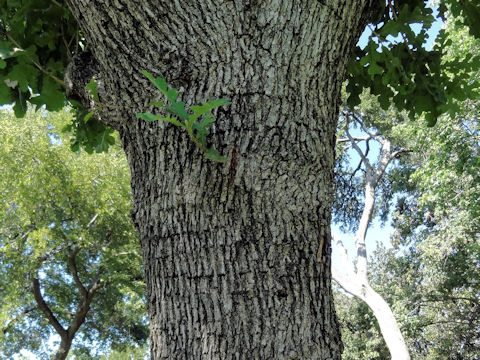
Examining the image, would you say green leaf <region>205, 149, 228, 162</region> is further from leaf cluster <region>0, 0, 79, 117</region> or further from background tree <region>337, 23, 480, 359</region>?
background tree <region>337, 23, 480, 359</region>

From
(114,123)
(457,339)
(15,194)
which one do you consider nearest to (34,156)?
(15,194)

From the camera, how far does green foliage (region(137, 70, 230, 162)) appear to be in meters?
1.20

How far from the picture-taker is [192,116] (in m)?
1.21

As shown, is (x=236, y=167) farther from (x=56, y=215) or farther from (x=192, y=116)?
(x=56, y=215)

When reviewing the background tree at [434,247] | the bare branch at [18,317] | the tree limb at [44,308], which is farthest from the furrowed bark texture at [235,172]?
the tree limb at [44,308]

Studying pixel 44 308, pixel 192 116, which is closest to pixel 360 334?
pixel 44 308

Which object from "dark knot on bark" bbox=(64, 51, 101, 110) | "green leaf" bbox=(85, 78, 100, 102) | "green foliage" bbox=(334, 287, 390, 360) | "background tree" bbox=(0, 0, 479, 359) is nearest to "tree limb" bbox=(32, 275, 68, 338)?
"green foliage" bbox=(334, 287, 390, 360)

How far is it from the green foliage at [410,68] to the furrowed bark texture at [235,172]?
0.79 m

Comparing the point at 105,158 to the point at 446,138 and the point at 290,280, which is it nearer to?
the point at 446,138

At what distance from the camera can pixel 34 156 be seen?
41.1ft

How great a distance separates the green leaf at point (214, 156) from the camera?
4.24 ft

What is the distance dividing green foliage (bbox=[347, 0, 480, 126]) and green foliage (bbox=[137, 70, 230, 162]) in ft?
4.00

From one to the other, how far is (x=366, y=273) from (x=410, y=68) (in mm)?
11160

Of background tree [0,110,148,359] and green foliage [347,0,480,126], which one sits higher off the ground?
background tree [0,110,148,359]
